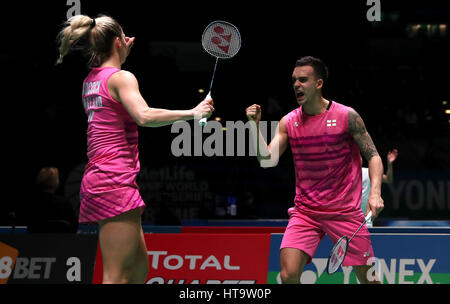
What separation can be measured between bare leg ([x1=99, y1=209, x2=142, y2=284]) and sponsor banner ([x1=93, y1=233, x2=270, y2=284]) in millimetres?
1943

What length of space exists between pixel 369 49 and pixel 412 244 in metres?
6.77

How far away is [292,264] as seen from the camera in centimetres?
330

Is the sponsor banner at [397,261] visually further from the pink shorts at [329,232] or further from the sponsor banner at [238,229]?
the sponsor banner at [238,229]

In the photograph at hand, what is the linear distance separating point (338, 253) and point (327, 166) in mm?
470

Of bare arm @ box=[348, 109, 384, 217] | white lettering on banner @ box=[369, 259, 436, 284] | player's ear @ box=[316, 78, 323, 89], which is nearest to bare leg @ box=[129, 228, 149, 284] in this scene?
bare arm @ box=[348, 109, 384, 217]

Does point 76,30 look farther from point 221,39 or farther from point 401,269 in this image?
point 401,269

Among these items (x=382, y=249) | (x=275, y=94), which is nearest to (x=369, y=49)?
(x=275, y=94)

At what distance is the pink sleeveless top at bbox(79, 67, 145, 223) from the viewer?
264 centimetres

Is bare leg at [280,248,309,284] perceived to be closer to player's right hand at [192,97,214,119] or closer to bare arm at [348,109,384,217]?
bare arm at [348,109,384,217]

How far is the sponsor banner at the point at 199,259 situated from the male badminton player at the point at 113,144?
1838 millimetres

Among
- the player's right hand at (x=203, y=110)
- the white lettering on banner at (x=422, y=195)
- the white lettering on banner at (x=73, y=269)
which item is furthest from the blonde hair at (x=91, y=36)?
the white lettering on banner at (x=422, y=195)

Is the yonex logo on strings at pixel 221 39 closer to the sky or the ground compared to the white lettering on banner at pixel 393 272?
closer to the sky

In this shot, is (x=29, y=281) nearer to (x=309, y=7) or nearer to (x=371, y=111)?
(x=309, y=7)

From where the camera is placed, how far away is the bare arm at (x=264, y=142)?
3.44m
